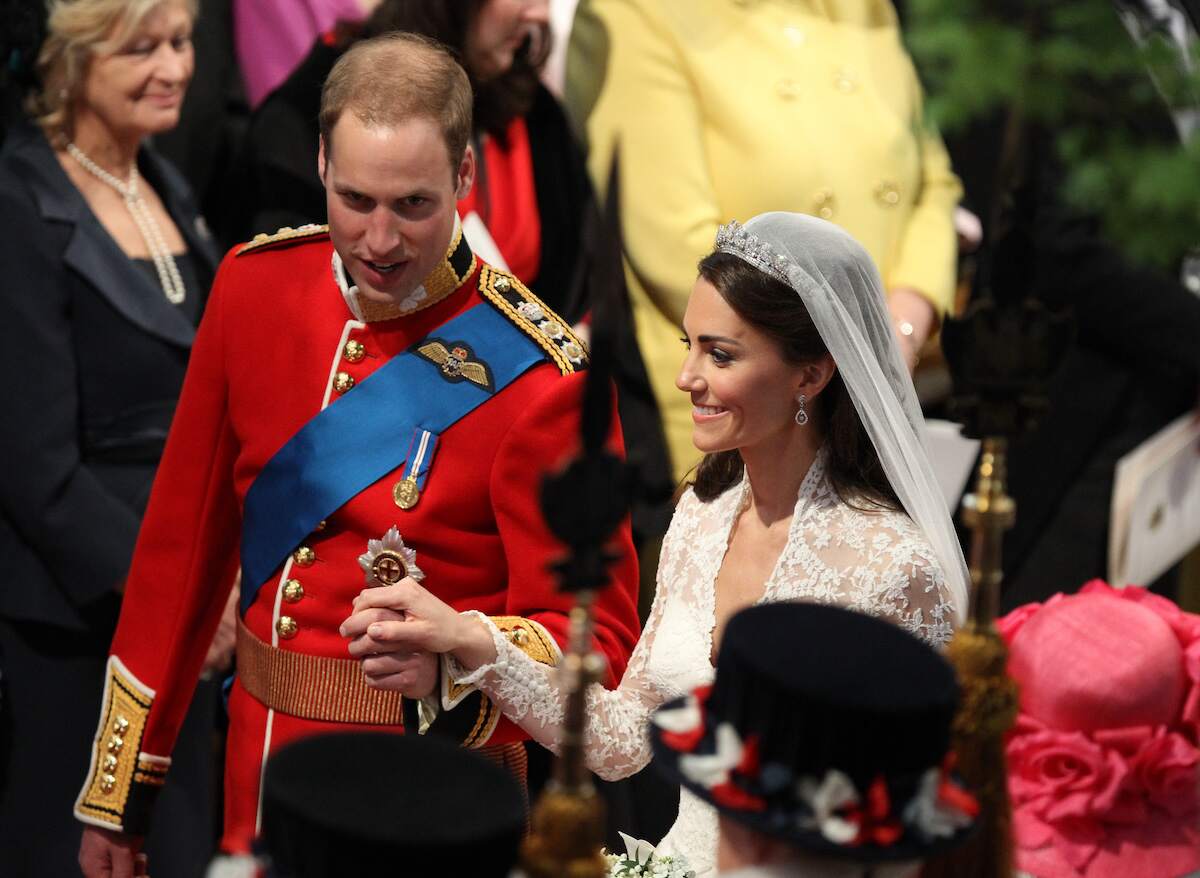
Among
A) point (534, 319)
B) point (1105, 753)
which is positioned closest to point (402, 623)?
point (534, 319)

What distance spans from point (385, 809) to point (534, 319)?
139 centimetres

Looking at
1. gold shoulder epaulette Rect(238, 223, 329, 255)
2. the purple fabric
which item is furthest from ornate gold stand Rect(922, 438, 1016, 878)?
the purple fabric

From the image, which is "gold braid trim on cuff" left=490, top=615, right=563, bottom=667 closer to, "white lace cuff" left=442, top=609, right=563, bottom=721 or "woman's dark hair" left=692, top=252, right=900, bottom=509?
"white lace cuff" left=442, top=609, right=563, bottom=721

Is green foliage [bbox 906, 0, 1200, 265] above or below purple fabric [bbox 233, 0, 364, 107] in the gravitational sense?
above

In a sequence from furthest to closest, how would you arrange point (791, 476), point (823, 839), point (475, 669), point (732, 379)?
point (791, 476) < point (732, 379) < point (475, 669) < point (823, 839)

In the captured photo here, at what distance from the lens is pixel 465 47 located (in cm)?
406

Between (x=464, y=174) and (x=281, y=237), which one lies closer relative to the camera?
(x=464, y=174)

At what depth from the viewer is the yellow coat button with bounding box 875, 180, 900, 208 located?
417 cm

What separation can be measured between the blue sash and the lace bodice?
1.17 ft

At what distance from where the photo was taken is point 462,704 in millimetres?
2662

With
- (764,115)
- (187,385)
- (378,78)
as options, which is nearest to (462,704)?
(187,385)

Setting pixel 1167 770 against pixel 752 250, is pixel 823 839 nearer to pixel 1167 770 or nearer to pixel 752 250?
pixel 1167 770

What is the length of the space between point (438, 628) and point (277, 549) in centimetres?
42

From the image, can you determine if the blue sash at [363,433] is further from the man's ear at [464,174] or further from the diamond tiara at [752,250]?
the diamond tiara at [752,250]
